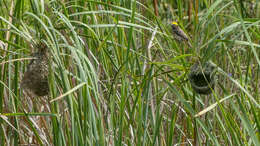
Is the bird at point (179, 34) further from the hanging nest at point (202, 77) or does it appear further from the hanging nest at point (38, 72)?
the hanging nest at point (38, 72)

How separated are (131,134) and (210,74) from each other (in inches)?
20.0

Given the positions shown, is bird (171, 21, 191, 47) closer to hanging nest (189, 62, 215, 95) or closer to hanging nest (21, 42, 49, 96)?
hanging nest (189, 62, 215, 95)

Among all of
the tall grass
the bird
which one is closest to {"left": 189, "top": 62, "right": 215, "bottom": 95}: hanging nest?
the tall grass

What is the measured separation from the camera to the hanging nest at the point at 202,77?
3.10 ft

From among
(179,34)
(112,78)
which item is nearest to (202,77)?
(179,34)

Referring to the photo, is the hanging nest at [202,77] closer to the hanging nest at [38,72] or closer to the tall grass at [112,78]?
the tall grass at [112,78]

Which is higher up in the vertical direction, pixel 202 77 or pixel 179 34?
pixel 179 34

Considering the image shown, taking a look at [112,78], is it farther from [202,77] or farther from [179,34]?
[202,77]

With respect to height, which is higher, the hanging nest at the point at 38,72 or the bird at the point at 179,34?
the bird at the point at 179,34

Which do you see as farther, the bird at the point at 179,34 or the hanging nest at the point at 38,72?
the bird at the point at 179,34

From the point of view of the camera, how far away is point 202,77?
3.14 feet

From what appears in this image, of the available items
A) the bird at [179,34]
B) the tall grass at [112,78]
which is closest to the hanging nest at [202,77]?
the tall grass at [112,78]

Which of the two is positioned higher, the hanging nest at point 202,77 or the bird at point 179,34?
the bird at point 179,34

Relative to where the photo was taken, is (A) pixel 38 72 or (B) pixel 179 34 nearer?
(A) pixel 38 72
